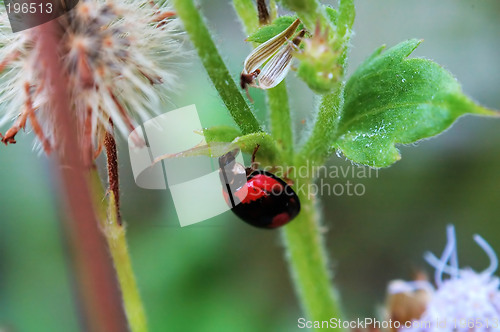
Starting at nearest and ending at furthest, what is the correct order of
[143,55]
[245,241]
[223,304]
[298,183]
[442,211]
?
1. [143,55]
2. [298,183]
3. [223,304]
4. [245,241]
5. [442,211]

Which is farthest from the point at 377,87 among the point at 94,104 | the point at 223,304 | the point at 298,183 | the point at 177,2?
the point at 223,304

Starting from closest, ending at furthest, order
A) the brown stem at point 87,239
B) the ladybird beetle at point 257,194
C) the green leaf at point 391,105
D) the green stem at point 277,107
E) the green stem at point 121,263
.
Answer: the brown stem at point 87,239 < the green stem at point 121,263 < the green leaf at point 391,105 < the green stem at point 277,107 < the ladybird beetle at point 257,194

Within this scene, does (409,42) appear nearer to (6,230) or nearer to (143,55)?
(143,55)

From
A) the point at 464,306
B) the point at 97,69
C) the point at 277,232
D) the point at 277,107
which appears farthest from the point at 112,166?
the point at 277,232

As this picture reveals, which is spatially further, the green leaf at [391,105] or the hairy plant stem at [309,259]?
the hairy plant stem at [309,259]

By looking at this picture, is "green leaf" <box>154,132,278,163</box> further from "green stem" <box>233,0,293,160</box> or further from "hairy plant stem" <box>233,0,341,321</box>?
"hairy plant stem" <box>233,0,341,321</box>

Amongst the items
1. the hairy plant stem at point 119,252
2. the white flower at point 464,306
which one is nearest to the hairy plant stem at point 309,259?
the white flower at point 464,306

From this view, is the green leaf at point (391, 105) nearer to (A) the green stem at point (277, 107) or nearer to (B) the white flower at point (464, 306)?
(A) the green stem at point (277, 107)

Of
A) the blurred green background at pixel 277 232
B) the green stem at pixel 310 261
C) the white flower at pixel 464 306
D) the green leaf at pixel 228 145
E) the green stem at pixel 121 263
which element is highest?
the green leaf at pixel 228 145
